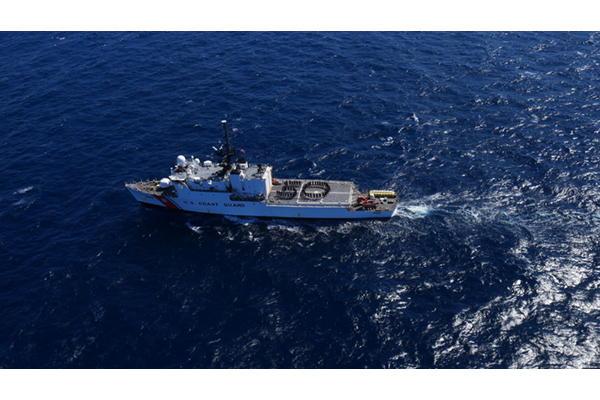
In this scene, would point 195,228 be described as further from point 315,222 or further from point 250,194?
point 315,222

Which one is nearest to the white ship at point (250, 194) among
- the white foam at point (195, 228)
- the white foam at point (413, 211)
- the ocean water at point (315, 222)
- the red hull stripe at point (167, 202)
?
the red hull stripe at point (167, 202)

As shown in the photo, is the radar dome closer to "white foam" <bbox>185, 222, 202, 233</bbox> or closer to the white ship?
the white ship

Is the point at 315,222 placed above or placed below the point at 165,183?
below

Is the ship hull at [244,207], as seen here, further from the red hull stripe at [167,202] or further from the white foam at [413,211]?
the white foam at [413,211]

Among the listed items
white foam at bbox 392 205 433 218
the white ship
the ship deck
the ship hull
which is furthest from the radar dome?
white foam at bbox 392 205 433 218

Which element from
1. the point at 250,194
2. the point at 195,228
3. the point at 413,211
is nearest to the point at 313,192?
the point at 250,194

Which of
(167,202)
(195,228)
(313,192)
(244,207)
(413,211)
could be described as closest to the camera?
(413,211)

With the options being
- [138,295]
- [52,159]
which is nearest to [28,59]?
[52,159]

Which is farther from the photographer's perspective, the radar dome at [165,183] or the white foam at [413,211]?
the radar dome at [165,183]
